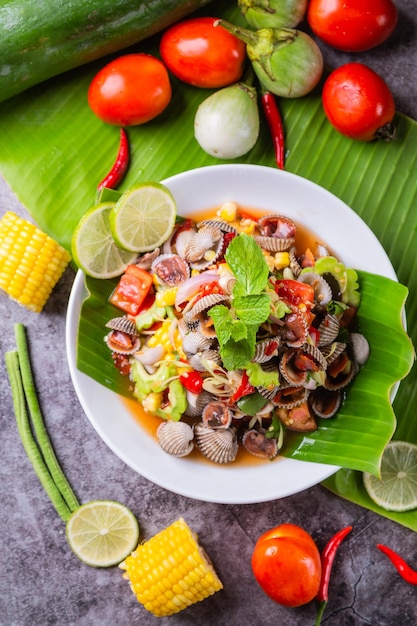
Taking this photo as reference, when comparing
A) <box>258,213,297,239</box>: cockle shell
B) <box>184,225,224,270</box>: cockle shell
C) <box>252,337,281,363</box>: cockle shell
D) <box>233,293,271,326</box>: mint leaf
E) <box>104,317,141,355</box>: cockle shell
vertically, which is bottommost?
<box>104,317,141,355</box>: cockle shell

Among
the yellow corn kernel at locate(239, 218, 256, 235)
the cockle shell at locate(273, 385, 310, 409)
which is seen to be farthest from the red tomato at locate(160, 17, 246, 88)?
the cockle shell at locate(273, 385, 310, 409)

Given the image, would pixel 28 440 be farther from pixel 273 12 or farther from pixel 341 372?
pixel 273 12

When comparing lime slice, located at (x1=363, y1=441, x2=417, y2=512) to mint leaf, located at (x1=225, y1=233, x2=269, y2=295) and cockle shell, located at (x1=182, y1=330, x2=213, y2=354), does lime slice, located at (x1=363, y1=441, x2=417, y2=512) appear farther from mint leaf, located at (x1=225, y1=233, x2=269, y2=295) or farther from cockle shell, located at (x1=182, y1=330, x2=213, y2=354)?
mint leaf, located at (x1=225, y1=233, x2=269, y2=295)

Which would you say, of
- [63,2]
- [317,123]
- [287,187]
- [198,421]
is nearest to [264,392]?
[198,421]

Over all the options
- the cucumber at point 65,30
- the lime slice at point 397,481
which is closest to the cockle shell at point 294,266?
the lime slice at point 397,481

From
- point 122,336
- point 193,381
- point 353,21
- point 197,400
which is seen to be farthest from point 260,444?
point 353,21

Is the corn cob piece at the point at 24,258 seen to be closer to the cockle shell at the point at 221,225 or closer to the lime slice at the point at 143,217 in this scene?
the lime slice at the point at 143,217

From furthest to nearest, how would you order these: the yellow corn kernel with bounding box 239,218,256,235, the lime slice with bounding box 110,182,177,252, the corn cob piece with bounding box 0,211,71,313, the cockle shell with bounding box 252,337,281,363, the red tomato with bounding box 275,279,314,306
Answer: the corn cob piece with bounding box 0,211,71,313 < the yellow corn kernel with bounding box 239,218,256,235 < the lime slice with bounding box 110,182,177,252 < the red tomato with bounding box 275,279,314,306 < the cockle shell with bounding box 252,337,281,363
